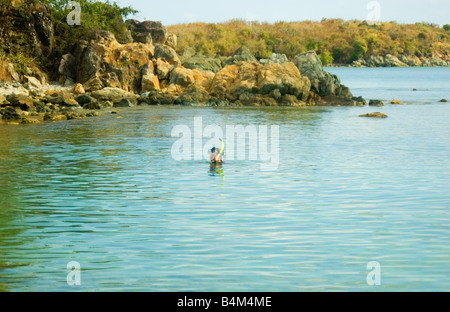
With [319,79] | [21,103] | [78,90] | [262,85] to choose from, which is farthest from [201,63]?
[21,103]

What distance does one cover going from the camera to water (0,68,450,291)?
1066cm

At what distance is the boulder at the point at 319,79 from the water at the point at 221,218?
2462 cm

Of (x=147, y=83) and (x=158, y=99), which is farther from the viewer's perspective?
(x=147, y=83)

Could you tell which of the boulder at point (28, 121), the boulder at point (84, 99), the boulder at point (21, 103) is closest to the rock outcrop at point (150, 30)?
the boulder at point (84, 99)

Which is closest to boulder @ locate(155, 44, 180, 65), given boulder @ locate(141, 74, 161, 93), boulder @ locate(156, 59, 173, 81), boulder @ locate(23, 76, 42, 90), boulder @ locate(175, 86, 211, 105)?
boulder @ locate(156, 59, 173, 81)

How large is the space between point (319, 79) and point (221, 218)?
4063 centimetres

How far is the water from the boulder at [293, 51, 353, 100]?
24.6 m

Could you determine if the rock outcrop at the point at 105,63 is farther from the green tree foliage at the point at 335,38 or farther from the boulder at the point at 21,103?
the green tree foliage at the point at 335,38

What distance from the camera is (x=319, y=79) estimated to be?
54031mm

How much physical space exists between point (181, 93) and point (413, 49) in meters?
146

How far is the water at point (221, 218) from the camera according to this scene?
1066 centimetres

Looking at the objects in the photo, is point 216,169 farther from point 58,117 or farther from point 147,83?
point 147,83

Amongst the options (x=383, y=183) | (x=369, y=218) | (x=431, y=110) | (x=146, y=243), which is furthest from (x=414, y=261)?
(x=431, y=110)

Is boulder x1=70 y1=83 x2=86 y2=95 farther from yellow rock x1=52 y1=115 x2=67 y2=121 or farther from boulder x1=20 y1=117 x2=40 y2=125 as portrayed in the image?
boulder x1=20 y1=117 x2=40 y2=125
